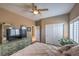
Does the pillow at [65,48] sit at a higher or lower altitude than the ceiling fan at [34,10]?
lower

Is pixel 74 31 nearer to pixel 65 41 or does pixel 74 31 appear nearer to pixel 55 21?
pixel 65 41

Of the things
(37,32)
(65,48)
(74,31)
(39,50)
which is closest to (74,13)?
(74,31)

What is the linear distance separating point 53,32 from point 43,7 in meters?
0.58

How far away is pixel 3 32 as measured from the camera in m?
1.86

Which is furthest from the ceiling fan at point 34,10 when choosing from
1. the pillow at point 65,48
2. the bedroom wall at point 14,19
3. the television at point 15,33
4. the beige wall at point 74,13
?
the pillow at point 65,48

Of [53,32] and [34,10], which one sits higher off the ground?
[34,10]

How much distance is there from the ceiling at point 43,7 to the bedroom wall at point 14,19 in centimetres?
7

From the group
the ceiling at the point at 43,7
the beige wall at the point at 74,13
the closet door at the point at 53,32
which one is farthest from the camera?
the closet door at the point at 53,32

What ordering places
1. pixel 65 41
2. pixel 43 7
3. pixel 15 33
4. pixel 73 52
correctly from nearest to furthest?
pixel 73 52 → pixel 43 7 → pixel 65 41 → pixel 15 33

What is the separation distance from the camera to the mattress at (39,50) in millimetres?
1722

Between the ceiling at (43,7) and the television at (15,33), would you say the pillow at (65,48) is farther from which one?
the television at (15,33)

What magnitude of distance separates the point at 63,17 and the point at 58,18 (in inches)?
3.9

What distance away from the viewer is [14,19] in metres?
1.91

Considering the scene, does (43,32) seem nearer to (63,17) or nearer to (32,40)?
(32,40)
